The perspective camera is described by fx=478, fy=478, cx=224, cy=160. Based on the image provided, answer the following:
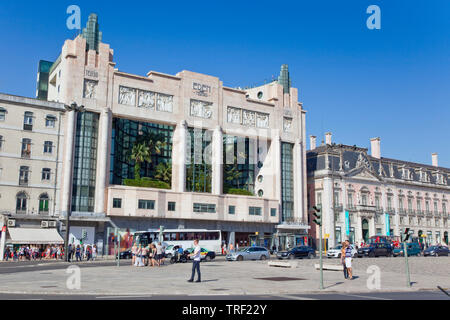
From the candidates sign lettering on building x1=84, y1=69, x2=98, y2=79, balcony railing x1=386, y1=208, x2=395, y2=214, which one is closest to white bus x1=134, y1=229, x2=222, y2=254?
sign lettering on building x1=84, y1=69, x2=98, y2=79

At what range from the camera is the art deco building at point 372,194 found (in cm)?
7812

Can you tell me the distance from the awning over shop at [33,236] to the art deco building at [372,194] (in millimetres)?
39467

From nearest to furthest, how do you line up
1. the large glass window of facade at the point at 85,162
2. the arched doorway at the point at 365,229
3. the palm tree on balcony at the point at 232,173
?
1. the large glass window of facade at the point at 85,162
2. the palm tree on balcony at the point at 232,173
3. the arched doorway at the point at 365,229

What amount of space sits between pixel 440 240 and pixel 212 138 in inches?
2126

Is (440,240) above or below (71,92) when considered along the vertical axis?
below

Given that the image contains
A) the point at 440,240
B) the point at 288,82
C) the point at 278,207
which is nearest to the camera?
the point at 278,207

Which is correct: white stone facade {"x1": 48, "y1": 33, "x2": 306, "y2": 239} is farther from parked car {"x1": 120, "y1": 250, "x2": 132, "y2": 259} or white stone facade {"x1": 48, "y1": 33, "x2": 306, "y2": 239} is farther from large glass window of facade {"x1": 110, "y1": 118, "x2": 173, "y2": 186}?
parked car {"x1": 120, "y1": 250, "x2": 132, "y2": 259}

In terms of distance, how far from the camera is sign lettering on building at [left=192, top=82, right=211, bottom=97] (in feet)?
221

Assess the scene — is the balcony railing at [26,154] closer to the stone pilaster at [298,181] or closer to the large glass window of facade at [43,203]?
the large glass window of facade at [43,203]

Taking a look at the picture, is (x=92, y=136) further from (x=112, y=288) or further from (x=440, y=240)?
(x=440, y=240)

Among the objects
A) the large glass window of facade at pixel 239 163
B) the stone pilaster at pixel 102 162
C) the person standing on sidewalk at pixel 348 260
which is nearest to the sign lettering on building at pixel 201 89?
the large glass window of facade at pixel 239 163

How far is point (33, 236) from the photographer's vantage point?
50.7m
